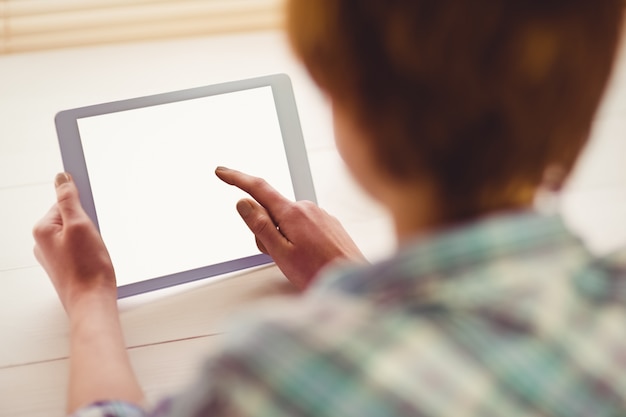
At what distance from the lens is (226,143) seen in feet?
2.67

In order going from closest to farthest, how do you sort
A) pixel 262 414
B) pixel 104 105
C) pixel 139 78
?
pixel 262 414 < pixel 104 105 < pixel 139 78

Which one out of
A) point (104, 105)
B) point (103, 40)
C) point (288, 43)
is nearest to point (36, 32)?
point (103, 40)

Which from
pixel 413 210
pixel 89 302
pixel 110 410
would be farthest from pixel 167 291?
pixel 413 210

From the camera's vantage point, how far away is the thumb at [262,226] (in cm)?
75

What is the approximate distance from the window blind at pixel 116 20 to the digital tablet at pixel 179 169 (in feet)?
0.77

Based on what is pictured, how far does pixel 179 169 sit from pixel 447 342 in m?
0.49

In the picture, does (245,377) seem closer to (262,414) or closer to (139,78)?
(262,414)

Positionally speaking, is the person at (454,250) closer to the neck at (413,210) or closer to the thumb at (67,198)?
the neck at (413,210)

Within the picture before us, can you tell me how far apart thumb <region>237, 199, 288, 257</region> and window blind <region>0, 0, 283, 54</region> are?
0.36m

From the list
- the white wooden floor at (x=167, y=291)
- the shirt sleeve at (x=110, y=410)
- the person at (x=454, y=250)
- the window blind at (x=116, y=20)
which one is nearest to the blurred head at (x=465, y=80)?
the person at (x=454, y=250)

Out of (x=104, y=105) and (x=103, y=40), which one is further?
(x=103, y=40)

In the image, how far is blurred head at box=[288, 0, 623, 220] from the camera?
1.22 ft

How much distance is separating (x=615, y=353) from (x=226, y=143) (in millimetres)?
516

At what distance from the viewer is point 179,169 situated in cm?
79
